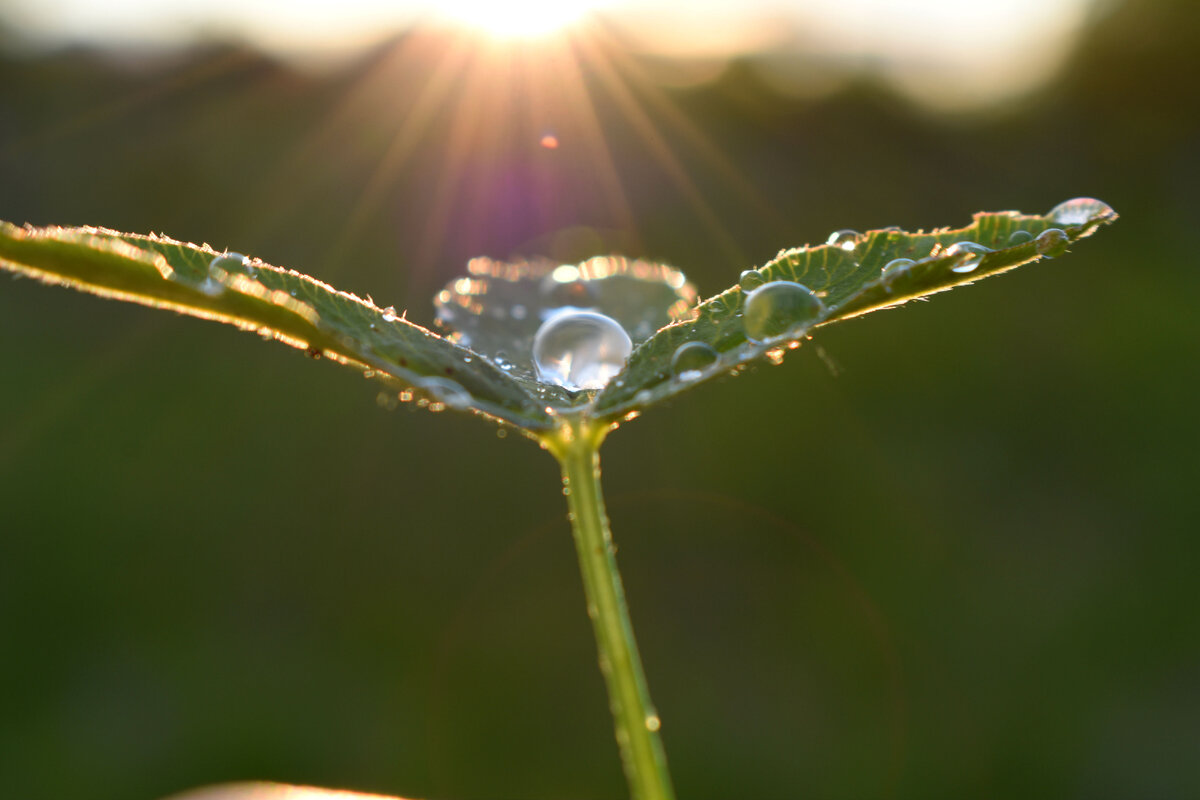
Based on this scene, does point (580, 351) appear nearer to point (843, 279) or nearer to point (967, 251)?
point (843, 279)

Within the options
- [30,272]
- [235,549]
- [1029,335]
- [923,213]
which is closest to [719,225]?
[923,213]

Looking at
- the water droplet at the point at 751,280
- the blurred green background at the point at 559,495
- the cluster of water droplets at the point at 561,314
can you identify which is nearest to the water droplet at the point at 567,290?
the cluster of water droplets at the point at 561,314

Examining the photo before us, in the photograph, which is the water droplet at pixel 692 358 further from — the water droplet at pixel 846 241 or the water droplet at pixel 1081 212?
the water droplet at pixel 1081 212

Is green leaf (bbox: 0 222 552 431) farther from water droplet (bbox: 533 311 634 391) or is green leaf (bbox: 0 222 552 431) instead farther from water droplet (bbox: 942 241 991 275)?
water droplet (bbox: 942 241 991 275)

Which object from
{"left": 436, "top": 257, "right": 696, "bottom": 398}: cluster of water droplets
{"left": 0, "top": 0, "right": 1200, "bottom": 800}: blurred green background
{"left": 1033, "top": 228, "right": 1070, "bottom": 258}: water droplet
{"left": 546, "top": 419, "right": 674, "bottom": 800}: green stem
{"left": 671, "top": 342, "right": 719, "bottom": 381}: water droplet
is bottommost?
{"left": 546, "top": 419, "right": 674, "bottom": 800}: green stem

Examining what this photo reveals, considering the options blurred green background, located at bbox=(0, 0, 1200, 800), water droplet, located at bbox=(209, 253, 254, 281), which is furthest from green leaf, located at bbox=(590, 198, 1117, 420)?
blurred green background, located at bbox=(0, 0, 1200, 800)

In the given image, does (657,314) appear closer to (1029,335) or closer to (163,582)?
(163,582)

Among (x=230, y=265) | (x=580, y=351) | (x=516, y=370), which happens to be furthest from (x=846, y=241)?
(x=230, y=265)
